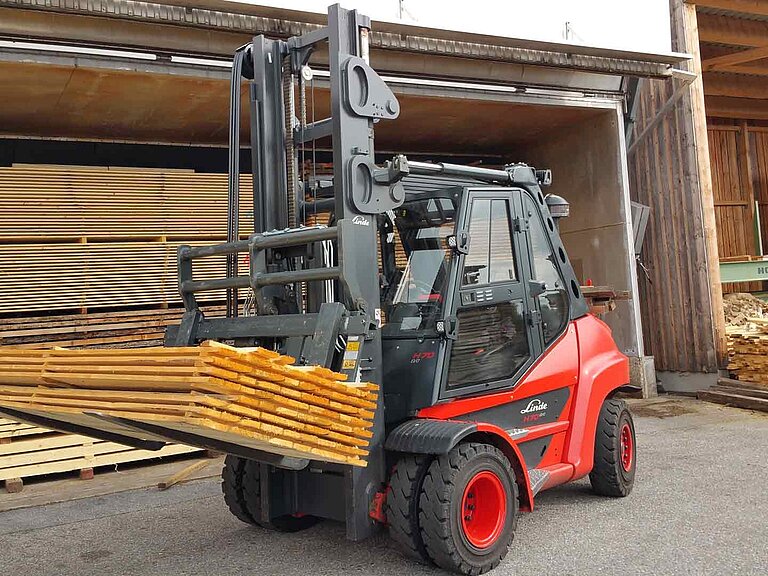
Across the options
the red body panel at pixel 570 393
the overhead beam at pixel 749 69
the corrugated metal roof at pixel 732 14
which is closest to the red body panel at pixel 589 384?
the red body panel at pixel 570 393

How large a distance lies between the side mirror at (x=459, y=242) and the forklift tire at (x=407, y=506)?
1.19m

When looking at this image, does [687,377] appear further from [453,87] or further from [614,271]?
[453,87]

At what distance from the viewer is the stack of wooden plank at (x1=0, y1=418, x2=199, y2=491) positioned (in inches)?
288

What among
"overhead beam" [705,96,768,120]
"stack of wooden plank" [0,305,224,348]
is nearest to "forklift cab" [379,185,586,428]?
"stack of wooden plank" [0,305,224,348]

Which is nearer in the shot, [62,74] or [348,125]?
[348,125]

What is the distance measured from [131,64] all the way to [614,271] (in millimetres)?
6858

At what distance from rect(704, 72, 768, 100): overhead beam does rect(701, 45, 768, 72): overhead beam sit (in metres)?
1.82

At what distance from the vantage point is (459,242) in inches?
188

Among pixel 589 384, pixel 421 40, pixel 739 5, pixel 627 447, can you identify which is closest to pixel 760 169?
pixel 739 5

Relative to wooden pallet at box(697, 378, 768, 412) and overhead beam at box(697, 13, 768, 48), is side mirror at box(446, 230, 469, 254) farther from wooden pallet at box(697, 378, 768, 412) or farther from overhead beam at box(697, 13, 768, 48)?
overhead beam at box(697, 13, 768, 48)

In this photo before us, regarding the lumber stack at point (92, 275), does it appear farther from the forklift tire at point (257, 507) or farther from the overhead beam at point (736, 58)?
the overhead beam at point (736, 58)

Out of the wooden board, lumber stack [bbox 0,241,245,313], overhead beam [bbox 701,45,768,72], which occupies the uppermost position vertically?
overhead beam [bbox 701,45,768,72]

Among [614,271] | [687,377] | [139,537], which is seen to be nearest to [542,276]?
[139,537]

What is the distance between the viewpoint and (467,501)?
15.1 ft
